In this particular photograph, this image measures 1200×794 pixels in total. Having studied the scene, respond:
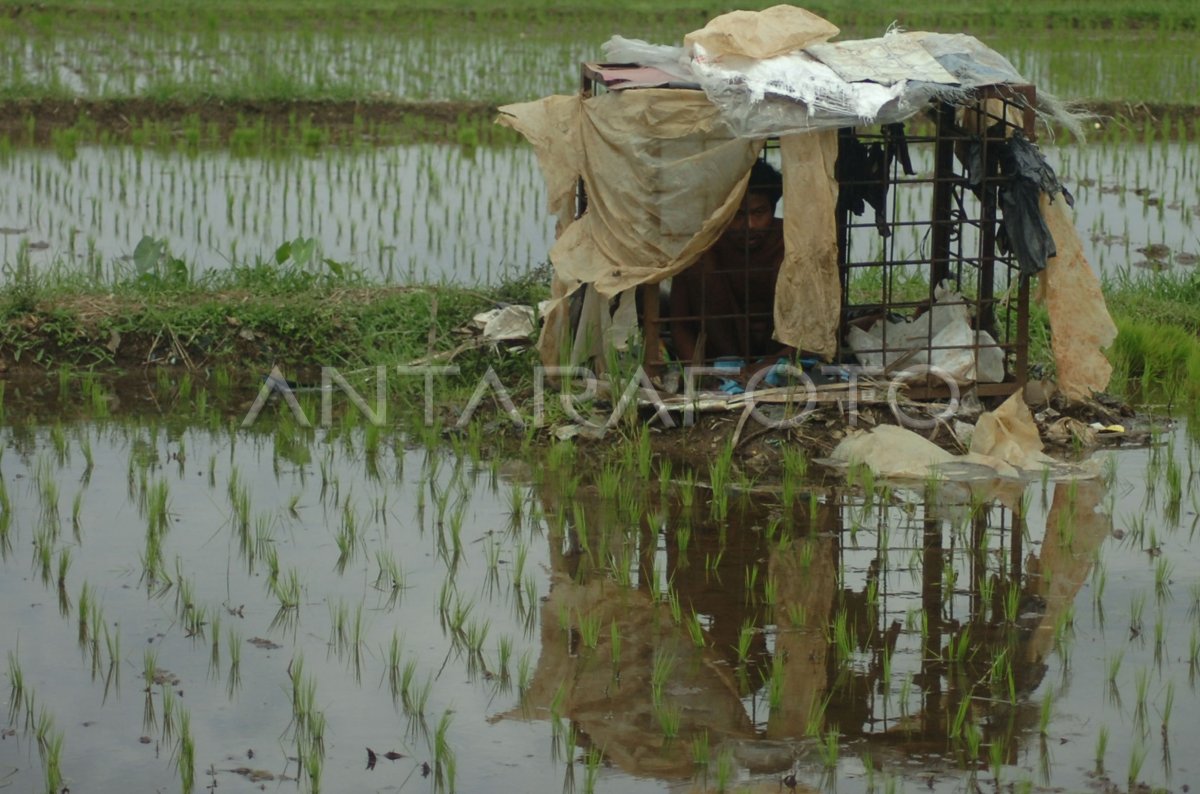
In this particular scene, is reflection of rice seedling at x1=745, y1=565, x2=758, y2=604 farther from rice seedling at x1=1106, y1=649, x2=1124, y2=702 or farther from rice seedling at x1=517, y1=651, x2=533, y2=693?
rice seedling at x1=1106, y1=649, x2=1124, y2=702

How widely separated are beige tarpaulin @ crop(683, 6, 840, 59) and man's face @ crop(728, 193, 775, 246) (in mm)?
596

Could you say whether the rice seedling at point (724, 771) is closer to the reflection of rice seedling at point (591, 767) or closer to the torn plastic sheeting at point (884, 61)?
the reflection of rice seedling at point (591, 767)

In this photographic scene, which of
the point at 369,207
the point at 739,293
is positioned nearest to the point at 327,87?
the point at 369,207

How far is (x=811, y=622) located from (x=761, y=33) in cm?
247

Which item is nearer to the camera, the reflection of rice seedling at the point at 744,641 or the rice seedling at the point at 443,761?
the rice seedling at the point at 443,761

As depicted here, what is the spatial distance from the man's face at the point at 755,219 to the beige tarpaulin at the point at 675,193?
32 cm

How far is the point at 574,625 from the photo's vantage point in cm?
464

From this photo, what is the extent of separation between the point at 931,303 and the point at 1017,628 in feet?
6.17

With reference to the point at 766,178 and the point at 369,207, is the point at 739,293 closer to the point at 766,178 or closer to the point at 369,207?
the point at 766,178

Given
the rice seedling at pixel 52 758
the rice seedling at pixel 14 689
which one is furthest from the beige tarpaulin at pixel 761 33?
the rice seedling at pixel 52 758

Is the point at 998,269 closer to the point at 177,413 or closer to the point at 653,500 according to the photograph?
the point at 653,500

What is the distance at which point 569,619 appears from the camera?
4680 millimetres

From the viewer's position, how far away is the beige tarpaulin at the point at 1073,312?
6.12 meters

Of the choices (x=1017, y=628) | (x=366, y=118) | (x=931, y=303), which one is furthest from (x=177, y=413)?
(x=366, y=118)
